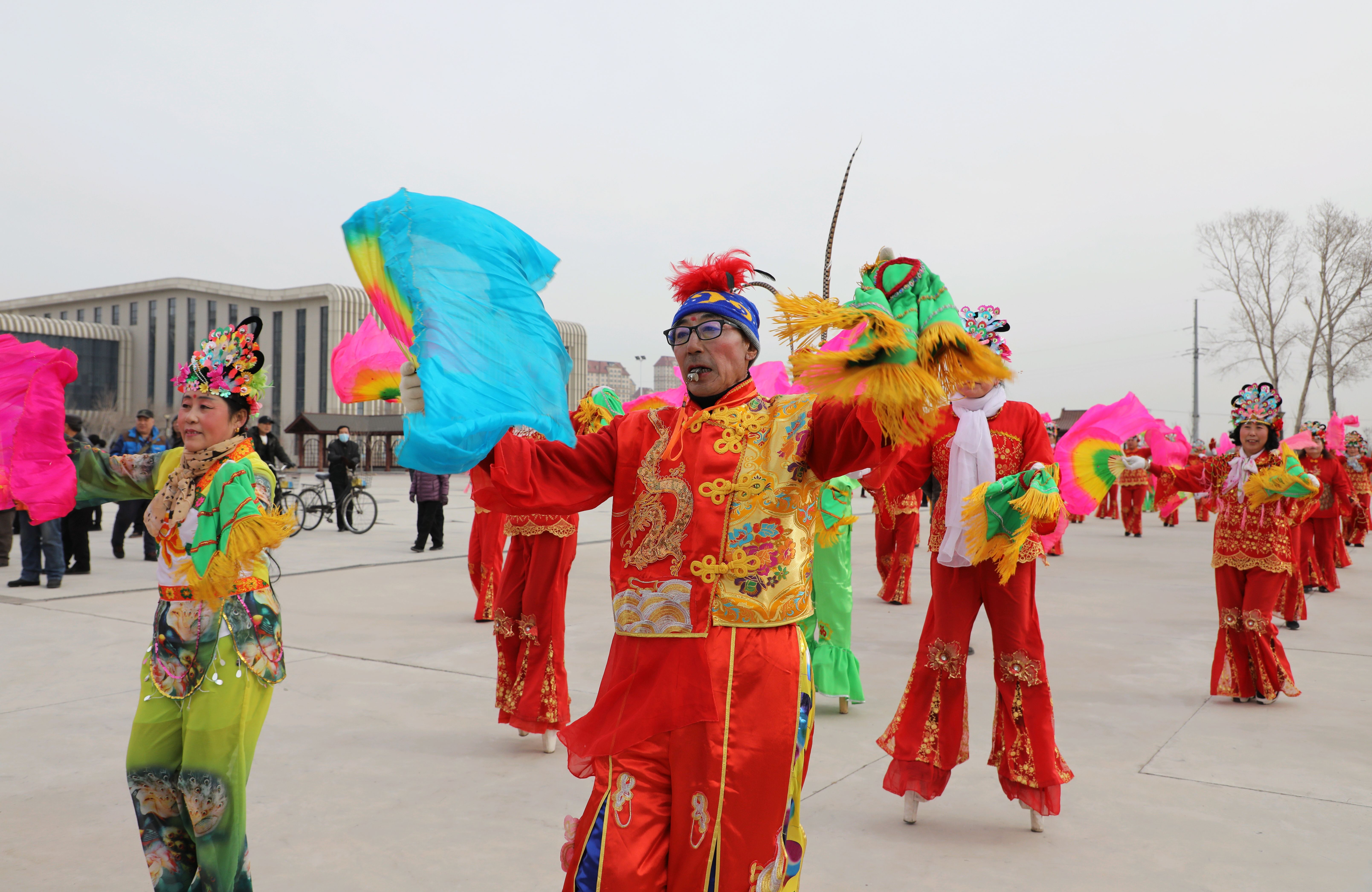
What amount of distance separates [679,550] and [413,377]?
76 cm

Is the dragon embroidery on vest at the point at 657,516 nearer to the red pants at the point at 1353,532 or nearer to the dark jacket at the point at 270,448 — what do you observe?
the dark jacket at the point at 270,448

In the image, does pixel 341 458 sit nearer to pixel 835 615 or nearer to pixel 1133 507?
pixel 835 615

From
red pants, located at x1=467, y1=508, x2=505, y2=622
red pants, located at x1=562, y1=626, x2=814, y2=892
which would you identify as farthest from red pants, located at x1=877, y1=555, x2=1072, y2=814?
red pants, located at x1=467, y1=508, x2=505, y2=622

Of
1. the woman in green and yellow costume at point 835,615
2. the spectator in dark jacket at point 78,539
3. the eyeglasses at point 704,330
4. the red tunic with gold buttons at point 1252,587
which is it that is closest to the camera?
the eyeglasses at point 704,330

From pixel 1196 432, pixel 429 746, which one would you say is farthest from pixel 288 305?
pixel 429 746

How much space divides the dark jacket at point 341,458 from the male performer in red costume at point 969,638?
13.5m

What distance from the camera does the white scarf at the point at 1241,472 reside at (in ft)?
20.3

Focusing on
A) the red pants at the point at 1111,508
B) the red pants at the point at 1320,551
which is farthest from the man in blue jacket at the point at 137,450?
the red pants at the point at 1111,508

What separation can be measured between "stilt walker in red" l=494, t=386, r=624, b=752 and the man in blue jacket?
823cm

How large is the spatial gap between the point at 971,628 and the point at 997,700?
13.5 inches

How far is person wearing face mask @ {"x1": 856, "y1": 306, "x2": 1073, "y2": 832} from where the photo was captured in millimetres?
3977

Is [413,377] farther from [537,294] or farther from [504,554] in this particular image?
[504,554]

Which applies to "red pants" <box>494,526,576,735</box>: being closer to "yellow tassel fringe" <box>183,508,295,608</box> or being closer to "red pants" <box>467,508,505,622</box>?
"yellow tassel fringe" <box>183,508,295,608</box>

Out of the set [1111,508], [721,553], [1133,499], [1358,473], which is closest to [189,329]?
[1111,508]
